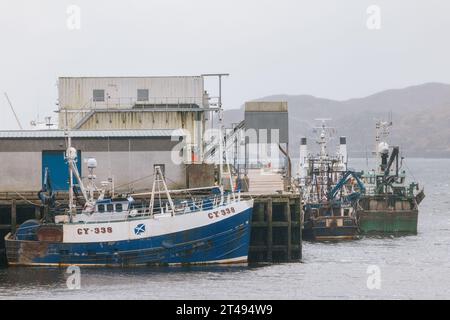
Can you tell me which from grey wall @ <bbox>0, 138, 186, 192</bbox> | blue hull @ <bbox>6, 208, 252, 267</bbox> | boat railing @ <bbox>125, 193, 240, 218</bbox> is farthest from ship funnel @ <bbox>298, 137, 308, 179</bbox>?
blue hull @ <bbox>6, 208, 252, 267</bbox>

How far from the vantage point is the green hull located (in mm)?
87750

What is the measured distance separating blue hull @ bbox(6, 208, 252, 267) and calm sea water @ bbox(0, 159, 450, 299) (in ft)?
2.62

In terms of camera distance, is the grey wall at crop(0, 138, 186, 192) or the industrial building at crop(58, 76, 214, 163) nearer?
the grey wall at crop(0, 138, 186, 192)

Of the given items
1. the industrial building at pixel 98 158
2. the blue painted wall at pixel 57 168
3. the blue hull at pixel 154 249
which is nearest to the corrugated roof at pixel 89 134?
the industrial building at pixel 98 158

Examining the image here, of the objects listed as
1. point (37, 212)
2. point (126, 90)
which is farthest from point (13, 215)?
point (126, 90)

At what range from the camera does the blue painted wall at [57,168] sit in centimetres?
6750

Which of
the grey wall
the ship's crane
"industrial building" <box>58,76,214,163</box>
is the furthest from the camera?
Result: the ship's crane

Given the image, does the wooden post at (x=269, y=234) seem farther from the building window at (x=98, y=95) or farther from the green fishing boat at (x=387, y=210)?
the green fishing boat at (x=387, y=210)

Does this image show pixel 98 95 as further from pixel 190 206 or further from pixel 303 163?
pixel 303 163

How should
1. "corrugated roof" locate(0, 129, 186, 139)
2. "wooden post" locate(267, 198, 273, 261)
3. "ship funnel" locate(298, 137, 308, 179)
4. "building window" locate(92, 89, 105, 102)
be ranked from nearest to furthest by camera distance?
"wooden post" locate(267, 198, 273, 261)
"corrugated roof" locate(0, 129, 186, 139)
"building window" locate(92, 89, 105, 102)
"ship funnel" locate(298, 137, 308, 179)

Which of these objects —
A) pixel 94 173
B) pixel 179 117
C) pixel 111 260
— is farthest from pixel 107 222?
pixel 179 117

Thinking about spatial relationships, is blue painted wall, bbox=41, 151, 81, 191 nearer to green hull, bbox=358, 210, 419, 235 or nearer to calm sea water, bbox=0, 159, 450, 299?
calm sea water, bbox=0, 159, 450, 299

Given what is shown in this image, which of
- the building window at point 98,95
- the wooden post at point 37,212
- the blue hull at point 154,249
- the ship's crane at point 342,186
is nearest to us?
the blue hull at point 154,249
